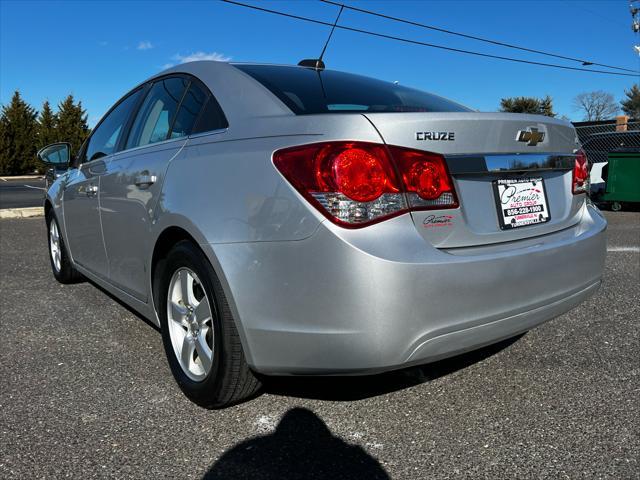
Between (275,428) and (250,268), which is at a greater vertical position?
(250,268)

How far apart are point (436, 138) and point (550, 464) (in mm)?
1277

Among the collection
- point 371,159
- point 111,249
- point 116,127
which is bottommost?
point 111,249

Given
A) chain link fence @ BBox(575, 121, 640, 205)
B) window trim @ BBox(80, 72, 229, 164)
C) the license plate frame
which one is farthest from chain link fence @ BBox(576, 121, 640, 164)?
the license plate frame

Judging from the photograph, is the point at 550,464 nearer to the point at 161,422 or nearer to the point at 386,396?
the point at 386,396

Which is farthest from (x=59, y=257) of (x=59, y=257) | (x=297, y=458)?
(x=297, y=458)

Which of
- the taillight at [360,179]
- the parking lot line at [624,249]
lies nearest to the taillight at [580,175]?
the taillight at [360,179]

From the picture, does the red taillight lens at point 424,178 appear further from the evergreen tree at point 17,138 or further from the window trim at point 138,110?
the evergreen tree at point 17,138

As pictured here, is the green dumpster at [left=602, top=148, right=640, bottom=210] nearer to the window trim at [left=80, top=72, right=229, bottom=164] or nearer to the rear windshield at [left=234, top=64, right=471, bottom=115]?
the rear windshield at [left=234, top=64, right=471, bottom=115]

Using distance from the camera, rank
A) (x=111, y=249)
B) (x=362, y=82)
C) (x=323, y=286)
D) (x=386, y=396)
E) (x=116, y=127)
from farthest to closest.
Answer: (x=116, y=127), (x=111, y=249), (x=362, y=82), (x=386, y=396), (x=323, y=286)

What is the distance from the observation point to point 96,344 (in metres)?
3.51

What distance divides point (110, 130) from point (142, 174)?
127 centimetres

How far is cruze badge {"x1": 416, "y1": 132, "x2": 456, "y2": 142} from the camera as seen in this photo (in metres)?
2.07

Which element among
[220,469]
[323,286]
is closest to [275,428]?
[220,469]

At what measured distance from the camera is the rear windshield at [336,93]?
247 cm
